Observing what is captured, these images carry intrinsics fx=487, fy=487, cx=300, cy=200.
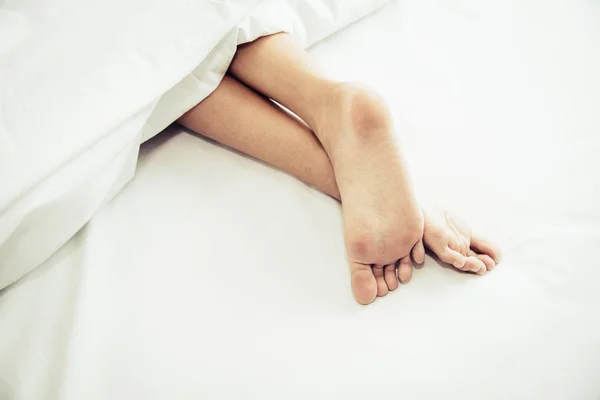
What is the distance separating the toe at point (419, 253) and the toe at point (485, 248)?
6cm

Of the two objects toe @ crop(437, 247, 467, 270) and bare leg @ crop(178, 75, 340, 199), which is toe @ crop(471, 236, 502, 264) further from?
bare leg @ crop(178, 75, 340, 199)

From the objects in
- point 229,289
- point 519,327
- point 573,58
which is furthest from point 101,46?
point 573,58

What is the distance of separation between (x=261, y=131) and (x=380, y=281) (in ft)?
0.93

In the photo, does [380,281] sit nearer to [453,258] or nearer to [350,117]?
[453,258]

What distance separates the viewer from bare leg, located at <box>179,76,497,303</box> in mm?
681

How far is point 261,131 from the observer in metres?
0.71

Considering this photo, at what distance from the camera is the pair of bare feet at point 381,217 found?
0.58 meters

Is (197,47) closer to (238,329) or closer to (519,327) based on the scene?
(238,329)

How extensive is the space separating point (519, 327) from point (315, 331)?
0.21m

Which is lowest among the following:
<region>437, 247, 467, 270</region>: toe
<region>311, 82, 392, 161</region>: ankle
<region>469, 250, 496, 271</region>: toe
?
<region>469, 250, 496, 271</region>: toe

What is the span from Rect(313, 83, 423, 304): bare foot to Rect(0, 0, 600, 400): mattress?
0.10 feet

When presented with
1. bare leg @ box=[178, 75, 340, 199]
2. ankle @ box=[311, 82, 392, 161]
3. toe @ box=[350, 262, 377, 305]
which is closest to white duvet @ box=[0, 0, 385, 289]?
bare leg @ box=[178, 75, 340, 199]

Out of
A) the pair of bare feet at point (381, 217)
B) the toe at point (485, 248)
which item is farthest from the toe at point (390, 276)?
the toe at point (485, 248)

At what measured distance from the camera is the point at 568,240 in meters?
0.57
